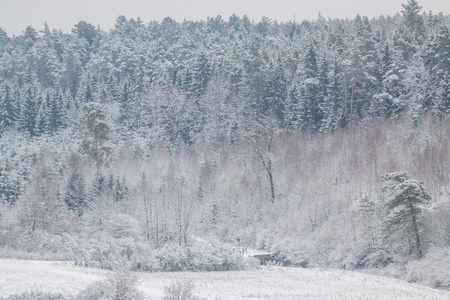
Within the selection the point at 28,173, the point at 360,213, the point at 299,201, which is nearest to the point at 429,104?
the point at 299,201

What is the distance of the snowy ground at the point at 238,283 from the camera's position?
26.9m

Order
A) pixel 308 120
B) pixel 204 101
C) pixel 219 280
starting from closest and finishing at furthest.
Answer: pixel 219 280 → pixel 308 120 → pixel 204 101

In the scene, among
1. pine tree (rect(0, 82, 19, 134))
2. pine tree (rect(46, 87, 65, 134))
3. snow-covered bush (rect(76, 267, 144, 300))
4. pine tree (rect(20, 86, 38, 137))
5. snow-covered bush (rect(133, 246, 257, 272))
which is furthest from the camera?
pine tree (rect(20, 86, 38, 137))

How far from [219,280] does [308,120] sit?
45001 millimetres

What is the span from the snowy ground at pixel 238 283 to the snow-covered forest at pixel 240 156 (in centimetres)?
377

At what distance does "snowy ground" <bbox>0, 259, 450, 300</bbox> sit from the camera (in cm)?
2692

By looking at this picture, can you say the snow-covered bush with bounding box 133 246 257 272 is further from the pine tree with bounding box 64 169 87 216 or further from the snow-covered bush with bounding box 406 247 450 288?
the pine tree with bounding box 64 169 87 216

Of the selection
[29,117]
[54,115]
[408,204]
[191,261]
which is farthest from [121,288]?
[29,117]

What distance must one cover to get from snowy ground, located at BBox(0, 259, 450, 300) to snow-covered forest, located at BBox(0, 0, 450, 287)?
377 centimetres

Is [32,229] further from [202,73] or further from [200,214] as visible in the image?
[202,73]

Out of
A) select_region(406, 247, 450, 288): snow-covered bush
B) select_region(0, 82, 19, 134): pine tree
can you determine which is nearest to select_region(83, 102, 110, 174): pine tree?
select_region(0, 82, 19, 134): pine tree

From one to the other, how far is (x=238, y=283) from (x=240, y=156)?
38921 mm

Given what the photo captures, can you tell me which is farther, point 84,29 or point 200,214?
point 84,29

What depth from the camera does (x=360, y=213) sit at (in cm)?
4522
